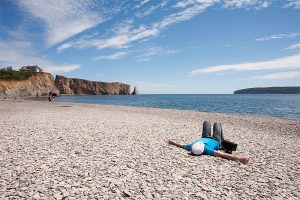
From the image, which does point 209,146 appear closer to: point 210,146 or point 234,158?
point 210,146

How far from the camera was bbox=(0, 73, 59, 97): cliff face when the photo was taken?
345ft

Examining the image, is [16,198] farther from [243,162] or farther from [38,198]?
[243,162]

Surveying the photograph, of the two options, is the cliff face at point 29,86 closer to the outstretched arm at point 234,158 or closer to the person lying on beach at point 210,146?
the person lying on beach at point 210,146

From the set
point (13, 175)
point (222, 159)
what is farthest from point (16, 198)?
point (222, 159)

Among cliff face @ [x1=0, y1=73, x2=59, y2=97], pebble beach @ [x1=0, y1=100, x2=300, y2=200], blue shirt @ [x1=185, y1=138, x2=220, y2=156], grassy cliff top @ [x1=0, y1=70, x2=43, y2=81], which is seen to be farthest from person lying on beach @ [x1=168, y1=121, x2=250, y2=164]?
grassy cliff top @ [x1=0, y1=70, x2=43, y2=81]

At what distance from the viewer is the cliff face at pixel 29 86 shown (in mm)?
105188

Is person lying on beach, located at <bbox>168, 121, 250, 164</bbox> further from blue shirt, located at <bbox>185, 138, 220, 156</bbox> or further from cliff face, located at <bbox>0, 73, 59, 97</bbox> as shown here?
cliff face, located at <bbox>0, 73, 59, 97</bbox>

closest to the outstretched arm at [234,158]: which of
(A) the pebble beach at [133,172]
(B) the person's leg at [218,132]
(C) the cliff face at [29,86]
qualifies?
(A) the pebble beach at [133,172]

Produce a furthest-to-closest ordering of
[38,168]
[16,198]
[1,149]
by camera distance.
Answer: [1,149], [38,168], [16,198]

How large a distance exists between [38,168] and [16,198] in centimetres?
225

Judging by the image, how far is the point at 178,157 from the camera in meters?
10.1

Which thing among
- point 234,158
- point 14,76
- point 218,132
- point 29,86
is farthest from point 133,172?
point 14,76

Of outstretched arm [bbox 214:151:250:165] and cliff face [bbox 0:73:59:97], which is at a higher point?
cliff face [bbox 0:73:59:97]

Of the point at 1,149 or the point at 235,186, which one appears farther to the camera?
the point at 1,149
